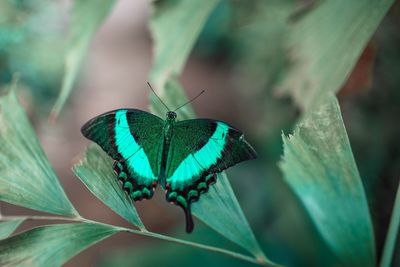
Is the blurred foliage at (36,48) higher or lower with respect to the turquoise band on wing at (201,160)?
higher

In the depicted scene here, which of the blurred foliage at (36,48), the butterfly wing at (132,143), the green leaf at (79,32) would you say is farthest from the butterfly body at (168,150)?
the blurred foliage at (36,48)

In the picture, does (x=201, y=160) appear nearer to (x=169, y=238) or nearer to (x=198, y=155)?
(x=198, y=155)

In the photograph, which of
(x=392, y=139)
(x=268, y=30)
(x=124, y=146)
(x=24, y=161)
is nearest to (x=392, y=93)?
(x=392, y=139)

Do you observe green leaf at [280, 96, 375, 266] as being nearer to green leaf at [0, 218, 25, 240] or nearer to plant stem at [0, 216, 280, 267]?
plant stem at [0, 216, 280, 267]

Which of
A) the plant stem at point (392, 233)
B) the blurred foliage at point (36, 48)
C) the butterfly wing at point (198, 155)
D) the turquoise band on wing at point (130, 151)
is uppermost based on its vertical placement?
the blurred foliage at point (36, 48)

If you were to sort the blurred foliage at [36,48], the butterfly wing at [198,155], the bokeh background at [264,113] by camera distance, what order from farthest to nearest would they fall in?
the blurred foliage at [36,48]
the bokeh background at [264,113]
the butterfly wing at [198,155]

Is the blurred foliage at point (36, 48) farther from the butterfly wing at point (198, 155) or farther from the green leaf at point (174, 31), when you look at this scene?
the butterfly wing at point (198, 155)

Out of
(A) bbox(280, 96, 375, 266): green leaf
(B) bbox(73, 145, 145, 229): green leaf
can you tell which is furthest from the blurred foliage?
(A) bbox(280, 96, 375, 266): green leaf
